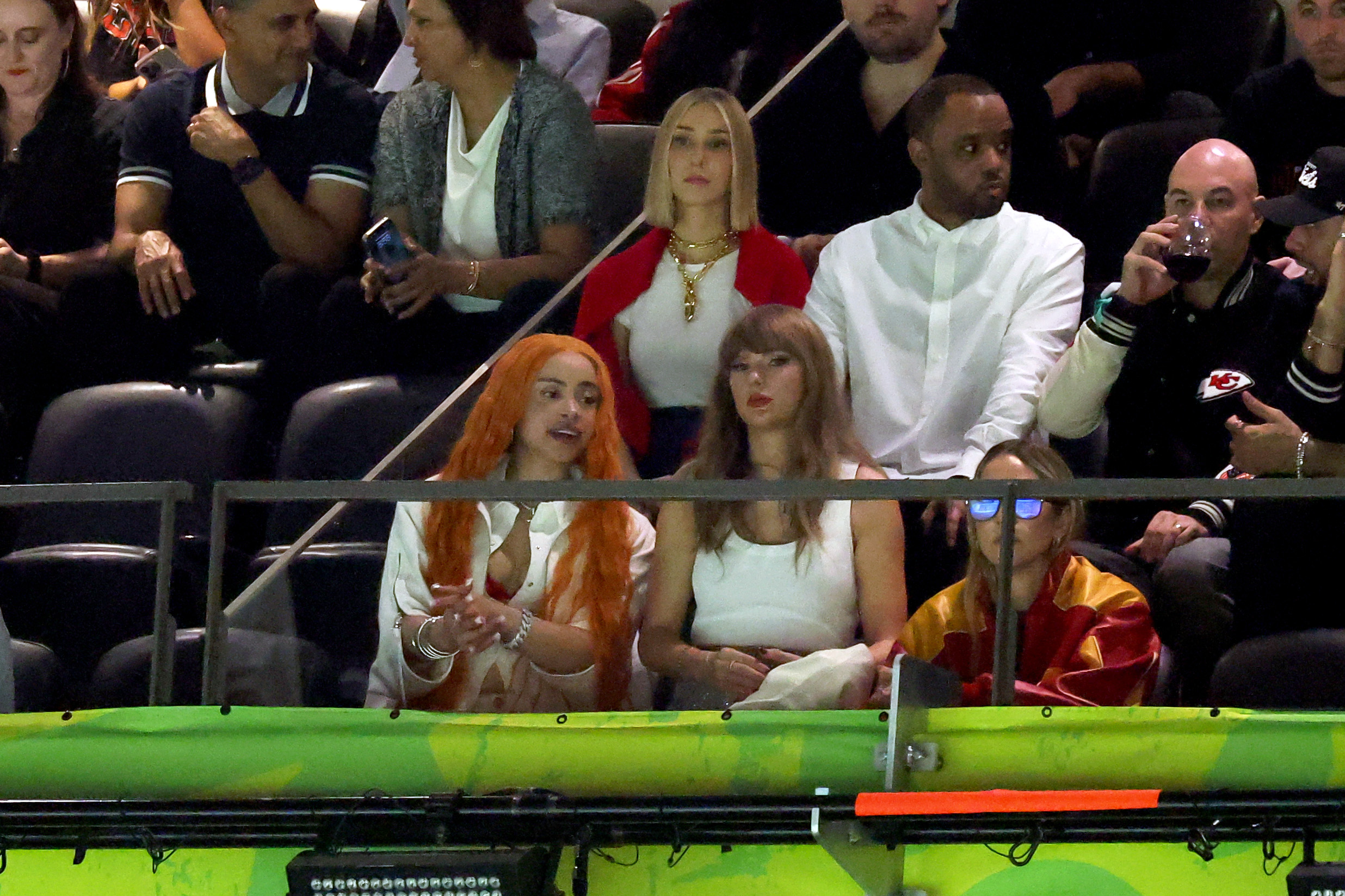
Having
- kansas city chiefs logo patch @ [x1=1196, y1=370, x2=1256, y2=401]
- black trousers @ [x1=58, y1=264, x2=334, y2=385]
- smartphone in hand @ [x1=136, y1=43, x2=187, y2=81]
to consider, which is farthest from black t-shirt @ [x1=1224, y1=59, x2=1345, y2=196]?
smartphone in hand @ [x1=136, y1=43, x2=187, y2=81]

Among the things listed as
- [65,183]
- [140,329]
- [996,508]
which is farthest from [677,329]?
[65,183]

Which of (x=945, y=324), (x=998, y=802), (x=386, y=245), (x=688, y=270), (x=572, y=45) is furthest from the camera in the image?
(x=572, y=45)

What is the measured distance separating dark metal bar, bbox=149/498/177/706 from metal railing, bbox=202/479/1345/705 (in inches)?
2.7

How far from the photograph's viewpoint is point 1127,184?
3.54 m

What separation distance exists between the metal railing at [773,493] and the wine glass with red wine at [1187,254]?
25.5 inches

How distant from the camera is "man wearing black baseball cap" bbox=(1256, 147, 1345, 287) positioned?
2846mm

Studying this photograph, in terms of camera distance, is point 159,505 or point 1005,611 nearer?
point 1005,611

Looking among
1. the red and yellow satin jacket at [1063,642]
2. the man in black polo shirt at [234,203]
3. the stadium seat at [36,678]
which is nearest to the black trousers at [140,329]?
the man in black polo shirt at [234,203]

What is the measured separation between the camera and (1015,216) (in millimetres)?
3150

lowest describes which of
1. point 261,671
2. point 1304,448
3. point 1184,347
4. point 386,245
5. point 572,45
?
point 261,671

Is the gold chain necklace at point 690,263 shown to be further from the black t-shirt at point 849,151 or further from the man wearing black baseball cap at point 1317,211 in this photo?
the man wearing black baseball cap at point 1317,211

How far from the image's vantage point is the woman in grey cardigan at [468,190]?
337cm

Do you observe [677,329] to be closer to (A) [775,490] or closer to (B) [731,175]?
(B) [731,175]

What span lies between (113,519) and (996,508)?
121 centimetres
